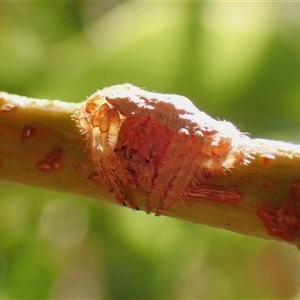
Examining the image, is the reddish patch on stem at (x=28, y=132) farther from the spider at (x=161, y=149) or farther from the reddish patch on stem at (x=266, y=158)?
the reddish patch on stem at (x=266, y=158)

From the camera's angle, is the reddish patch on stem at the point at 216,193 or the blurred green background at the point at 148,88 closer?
the reddish patch on stem at the point at 216,193

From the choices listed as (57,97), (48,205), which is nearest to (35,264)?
(48,205)

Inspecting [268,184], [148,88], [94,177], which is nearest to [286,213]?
[268,184]

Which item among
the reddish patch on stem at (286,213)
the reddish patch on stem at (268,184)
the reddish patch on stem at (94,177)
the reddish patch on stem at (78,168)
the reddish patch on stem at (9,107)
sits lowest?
the reddish patch on stem at (94,177)

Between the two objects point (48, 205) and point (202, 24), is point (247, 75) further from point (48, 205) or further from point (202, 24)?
point (48, 205)

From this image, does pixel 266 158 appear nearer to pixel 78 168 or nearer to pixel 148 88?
pixel 78 168

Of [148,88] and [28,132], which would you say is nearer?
[28,132]

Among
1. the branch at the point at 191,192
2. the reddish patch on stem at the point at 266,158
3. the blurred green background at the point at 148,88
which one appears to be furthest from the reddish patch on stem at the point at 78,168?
the blurred green background at the point at 148,88
